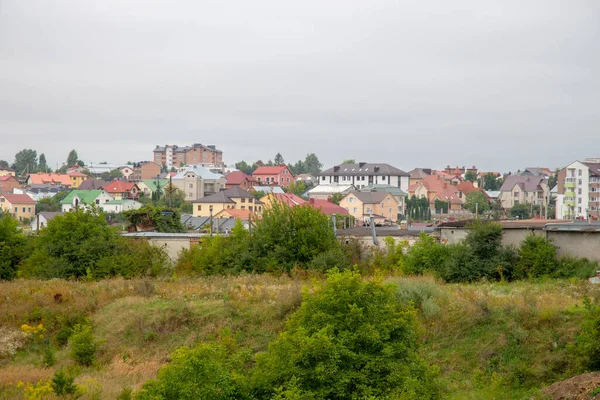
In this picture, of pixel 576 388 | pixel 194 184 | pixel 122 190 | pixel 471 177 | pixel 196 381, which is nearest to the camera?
pixel 196 381

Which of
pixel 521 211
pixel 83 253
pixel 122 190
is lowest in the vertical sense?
pixel 83 253

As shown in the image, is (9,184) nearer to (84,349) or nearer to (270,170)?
(270,170)

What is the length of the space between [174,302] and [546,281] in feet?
43.4

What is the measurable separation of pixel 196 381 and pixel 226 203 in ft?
253

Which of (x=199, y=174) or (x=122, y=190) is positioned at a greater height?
(x=199, y=174)

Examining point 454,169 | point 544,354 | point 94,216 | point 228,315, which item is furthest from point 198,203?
point 454,169

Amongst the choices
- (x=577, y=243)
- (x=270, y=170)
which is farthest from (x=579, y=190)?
(x=577, y=243)

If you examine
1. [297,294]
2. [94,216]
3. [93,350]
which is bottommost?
[93,350]

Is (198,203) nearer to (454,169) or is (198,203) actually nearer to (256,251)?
(256,251)

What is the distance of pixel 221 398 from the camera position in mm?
12656

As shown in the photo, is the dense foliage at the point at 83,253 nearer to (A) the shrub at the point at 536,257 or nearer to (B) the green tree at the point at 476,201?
(A) the shrub at the point at 536,257

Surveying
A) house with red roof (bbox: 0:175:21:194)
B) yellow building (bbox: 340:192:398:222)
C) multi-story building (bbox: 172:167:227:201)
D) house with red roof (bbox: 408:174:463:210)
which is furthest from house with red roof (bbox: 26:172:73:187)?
yellow building (bbox: 340:192:398:222)

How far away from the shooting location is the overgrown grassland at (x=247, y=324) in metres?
17.0

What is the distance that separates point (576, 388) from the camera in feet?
45.5
